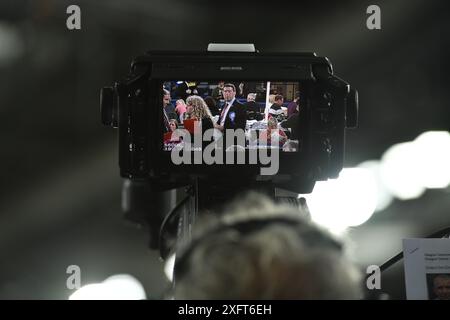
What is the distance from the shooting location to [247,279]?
0.73m

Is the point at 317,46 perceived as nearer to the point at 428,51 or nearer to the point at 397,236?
the point at 428,51

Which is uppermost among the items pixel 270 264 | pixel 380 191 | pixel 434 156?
pixel 434 156

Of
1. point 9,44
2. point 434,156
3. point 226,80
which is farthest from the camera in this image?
point 434,156

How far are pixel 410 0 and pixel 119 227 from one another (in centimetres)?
257

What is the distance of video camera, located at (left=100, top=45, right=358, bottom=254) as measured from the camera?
4.38 ft

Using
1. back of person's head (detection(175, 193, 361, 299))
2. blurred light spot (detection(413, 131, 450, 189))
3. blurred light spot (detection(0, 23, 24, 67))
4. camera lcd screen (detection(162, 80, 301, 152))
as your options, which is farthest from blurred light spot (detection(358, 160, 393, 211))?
back of person's head (detection(175, 193, 361, 299))

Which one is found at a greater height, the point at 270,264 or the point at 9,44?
the point at 9,44

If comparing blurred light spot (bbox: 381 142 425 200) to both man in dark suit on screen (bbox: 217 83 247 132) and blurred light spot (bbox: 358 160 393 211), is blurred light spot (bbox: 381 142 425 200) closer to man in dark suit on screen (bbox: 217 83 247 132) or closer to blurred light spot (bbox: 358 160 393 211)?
blurred light spot (bbox: 358 160 393 211)

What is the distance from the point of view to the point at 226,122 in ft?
4.57

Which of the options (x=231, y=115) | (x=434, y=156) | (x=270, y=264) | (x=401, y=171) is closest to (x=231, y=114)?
(x=231, y=115)

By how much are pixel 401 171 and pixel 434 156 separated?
0.45m

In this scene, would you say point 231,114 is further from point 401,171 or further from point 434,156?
point 401,171

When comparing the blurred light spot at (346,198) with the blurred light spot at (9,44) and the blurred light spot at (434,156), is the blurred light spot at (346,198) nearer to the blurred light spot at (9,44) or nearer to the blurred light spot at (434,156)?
the blurred light spot at (434,156)
